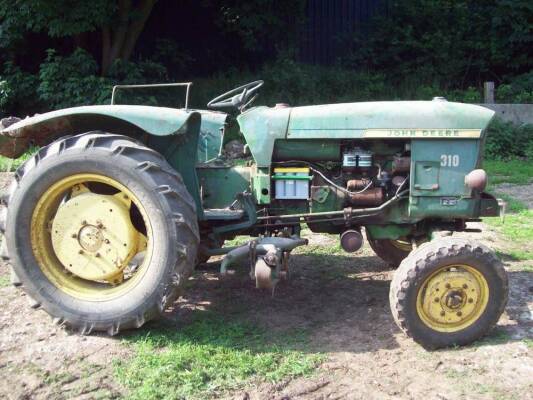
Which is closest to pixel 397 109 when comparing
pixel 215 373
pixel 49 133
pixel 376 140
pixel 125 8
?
pixel 376 140

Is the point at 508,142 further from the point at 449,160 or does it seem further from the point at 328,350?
the point at 328,350

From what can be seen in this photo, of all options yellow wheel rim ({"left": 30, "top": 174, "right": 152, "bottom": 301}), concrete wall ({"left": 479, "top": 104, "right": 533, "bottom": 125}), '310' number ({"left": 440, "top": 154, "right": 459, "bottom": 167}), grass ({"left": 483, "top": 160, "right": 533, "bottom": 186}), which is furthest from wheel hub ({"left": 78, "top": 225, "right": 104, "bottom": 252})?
concrete wall ({"left": 479, "top": 104, "right": 533, "bottom": 125})

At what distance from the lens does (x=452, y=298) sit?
3.83m

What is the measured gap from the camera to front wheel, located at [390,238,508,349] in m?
3.78

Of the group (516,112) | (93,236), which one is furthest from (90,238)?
(516,112)

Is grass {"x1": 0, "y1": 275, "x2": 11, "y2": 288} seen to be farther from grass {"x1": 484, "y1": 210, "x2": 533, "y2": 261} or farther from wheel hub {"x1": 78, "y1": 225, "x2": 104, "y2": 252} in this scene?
grass {"x1": 484, "y1": 210, "x2": 533, "y2": 261}

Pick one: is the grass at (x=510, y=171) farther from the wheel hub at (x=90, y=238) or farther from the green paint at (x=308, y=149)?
the wheel hub at (x=90, y=238)

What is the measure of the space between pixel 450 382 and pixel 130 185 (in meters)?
2.07

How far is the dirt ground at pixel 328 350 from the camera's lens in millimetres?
3346

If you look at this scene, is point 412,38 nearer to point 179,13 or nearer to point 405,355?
point 179,13

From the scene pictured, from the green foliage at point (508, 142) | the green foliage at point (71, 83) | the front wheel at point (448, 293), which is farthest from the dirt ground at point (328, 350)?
the green foliage at point (71, 83)

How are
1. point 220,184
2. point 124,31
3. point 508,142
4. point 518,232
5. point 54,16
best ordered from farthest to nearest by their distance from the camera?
point 124,31 → point 54,16 → point 508,142 → point 518,232 → point 220,184

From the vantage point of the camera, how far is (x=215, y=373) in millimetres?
3484

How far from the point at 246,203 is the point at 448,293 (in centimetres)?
143
